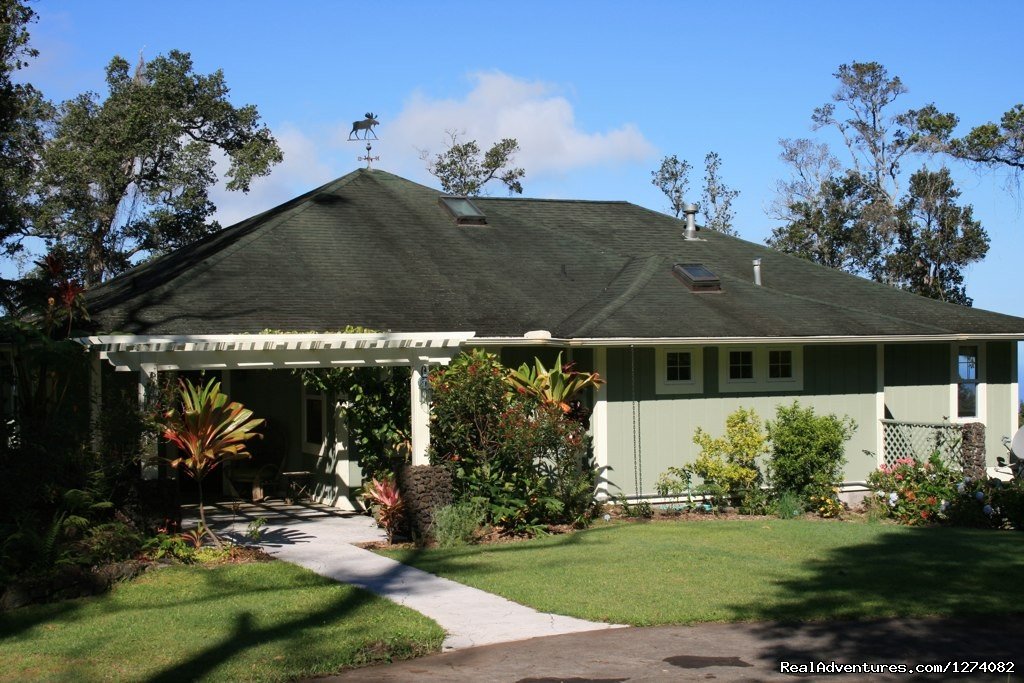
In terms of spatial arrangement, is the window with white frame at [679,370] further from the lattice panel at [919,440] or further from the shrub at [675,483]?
the lattice panel at [919,440]

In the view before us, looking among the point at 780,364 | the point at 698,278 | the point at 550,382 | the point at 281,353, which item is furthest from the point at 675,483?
the point at 281,353

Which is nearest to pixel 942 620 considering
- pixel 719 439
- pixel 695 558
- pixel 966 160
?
pixel 695 558

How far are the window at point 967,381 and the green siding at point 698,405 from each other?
2.24 meters

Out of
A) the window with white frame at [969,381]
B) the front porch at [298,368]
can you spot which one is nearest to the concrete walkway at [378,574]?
the front porch at [298,368]

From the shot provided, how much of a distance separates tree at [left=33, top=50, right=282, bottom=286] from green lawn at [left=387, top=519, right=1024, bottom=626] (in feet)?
77.2

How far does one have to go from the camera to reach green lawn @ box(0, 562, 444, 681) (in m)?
7.17

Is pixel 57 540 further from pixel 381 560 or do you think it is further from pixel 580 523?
pixel 580 523

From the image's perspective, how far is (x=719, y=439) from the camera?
1595cm

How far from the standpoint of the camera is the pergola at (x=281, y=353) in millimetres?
11164

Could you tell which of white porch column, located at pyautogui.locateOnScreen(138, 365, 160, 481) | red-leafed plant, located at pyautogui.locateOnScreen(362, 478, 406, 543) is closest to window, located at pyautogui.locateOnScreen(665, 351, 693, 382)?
red-leafed plant, located at pyautogui.locateOnScreen(362, 478, 406, 543)

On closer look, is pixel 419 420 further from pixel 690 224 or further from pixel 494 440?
pixel 690 224

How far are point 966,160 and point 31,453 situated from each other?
28.4 m

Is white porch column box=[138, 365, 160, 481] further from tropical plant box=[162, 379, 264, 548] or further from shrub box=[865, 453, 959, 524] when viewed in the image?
shrub box=[865, 453, 959, 524]

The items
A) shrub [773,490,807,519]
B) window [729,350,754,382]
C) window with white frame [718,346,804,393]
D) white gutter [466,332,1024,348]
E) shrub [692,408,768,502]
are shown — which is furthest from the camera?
window [729,350,754,382]
